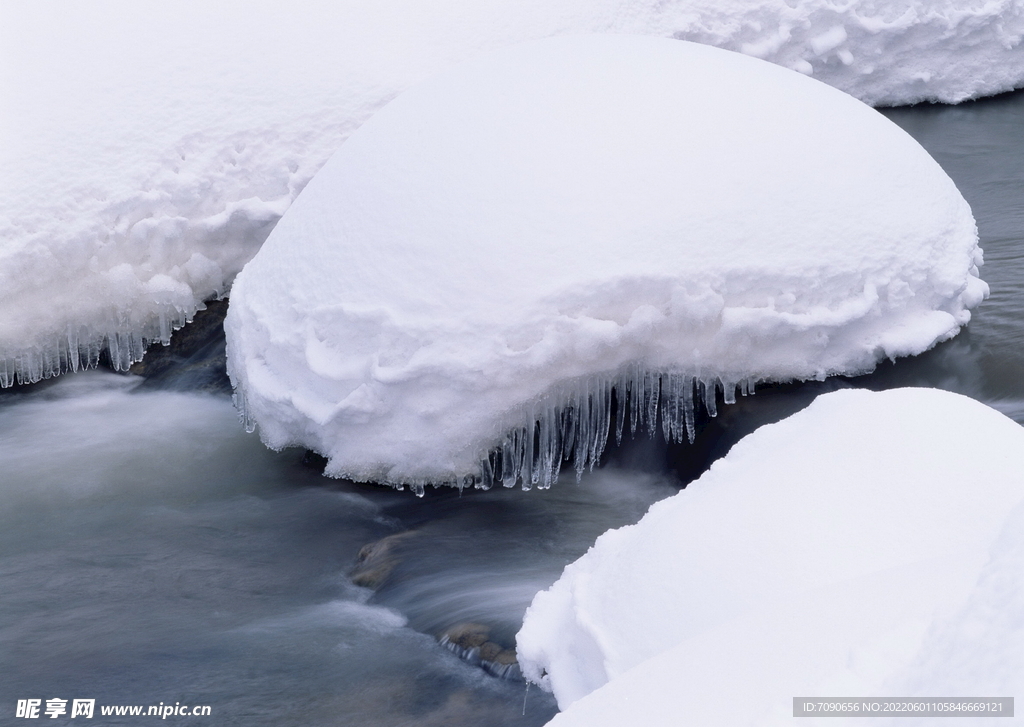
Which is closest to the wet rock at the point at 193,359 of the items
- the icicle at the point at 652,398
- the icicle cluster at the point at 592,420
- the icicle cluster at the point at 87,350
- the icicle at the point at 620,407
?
the icicle cluster at the point at 87,350

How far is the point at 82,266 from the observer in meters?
4.52

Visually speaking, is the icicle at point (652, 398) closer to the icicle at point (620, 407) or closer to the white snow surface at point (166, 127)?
the icicle at point (620, 407)

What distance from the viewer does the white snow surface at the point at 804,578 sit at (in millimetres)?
1130

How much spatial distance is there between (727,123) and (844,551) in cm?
203

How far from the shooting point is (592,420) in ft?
11.5

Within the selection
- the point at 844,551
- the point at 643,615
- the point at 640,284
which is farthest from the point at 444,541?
the point at 844,551

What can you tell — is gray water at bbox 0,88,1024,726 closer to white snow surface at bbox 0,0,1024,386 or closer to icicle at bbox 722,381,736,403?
icicle at bbox 722,381,736,403

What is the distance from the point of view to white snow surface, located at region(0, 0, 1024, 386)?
4523 millimetres

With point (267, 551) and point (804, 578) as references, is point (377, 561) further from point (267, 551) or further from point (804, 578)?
point (804, 578)

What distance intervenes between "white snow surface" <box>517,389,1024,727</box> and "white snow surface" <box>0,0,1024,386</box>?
2866mm

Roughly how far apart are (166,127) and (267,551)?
2.36m

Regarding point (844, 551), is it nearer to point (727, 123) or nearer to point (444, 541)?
point (444, 541)

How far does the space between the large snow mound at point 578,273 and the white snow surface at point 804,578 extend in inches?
29.2
